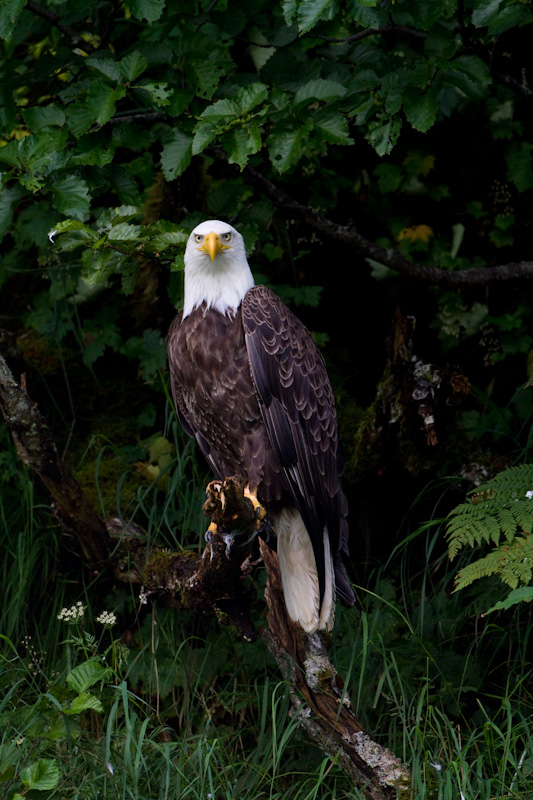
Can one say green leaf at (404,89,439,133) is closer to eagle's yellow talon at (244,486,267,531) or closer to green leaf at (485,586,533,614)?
eagle's yellow talon at (244,486,267,531)

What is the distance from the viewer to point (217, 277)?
3.18m

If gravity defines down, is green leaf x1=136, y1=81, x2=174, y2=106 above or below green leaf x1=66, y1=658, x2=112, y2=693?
above

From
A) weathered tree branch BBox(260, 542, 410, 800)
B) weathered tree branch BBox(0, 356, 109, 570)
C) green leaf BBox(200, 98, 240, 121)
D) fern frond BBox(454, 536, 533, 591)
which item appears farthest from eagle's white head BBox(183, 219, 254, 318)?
fern frond BBox(454, 536, 533, 591)

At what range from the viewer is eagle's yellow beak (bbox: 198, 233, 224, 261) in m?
2.95

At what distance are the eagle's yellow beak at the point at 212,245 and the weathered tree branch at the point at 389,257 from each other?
2.39ft

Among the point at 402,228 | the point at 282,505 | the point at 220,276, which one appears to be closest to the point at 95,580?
the point at 282,505

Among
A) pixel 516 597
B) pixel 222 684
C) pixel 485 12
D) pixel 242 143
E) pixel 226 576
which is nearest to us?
pixel 516 597

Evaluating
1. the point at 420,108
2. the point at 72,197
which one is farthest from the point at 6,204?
the point at 420,108

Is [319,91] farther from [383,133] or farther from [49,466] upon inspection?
[49,466]

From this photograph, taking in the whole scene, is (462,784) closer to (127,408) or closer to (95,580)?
(95,580)

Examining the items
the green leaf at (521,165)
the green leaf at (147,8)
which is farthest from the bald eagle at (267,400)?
the green leaf at (521,165)

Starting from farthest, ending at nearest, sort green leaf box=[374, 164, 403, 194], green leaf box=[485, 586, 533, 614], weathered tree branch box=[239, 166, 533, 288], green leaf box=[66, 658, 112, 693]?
green leaf box=[374, 164, 403, 194] < weathered tree branch box=[239, 166, 533, 288] < green leaf box=[66, 658, 112, 693] < green leaf box=[485, 586, 533, 614]

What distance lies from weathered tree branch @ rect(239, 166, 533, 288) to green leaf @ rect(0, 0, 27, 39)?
1309 mm

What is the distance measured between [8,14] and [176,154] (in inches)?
26.6
